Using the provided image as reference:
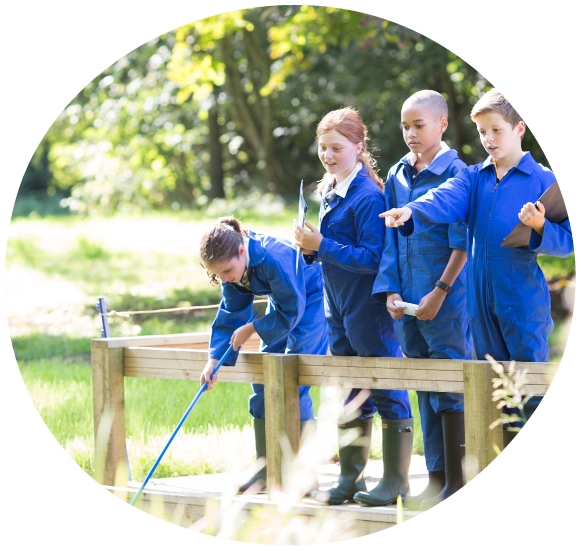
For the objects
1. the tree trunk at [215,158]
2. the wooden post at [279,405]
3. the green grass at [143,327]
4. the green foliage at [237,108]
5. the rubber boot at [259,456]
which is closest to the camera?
the wooden post at [279,405]

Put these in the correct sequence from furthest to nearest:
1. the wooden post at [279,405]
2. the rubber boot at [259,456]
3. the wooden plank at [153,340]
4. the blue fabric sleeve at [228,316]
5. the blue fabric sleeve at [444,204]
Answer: the wooden plank at [153,340] → the rubber boot at [259,456] → the blue fabric sleeve at [228,316] → the wooden post at [279,405] → the blue fabric sleeve at [444,204]

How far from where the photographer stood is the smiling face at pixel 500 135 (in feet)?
10.5

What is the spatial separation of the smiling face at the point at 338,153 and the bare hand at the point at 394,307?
1.72 feet

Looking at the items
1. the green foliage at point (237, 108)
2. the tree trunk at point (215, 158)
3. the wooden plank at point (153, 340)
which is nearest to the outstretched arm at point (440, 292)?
the wooden plank at point (153, 340)

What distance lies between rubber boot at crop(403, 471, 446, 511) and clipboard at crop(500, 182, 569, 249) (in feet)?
2.93

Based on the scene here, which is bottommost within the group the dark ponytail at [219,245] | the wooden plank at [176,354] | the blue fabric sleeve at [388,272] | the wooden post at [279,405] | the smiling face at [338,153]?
the wooden post at [279,405]

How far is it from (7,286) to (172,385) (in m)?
4.68

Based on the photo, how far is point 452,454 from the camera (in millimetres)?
3324

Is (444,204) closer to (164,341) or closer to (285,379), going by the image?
(285,379)

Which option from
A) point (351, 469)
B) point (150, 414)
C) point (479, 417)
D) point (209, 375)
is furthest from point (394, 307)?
point (150, 414)

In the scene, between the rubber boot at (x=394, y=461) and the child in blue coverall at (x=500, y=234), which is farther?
the rubber boot at (x=394, y=461)


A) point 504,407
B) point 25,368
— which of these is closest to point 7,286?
point 25,368

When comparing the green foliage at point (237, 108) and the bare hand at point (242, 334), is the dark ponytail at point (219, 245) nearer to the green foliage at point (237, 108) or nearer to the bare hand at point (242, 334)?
the bare hand at point (242, 334)

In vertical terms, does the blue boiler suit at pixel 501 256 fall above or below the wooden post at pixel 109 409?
above
